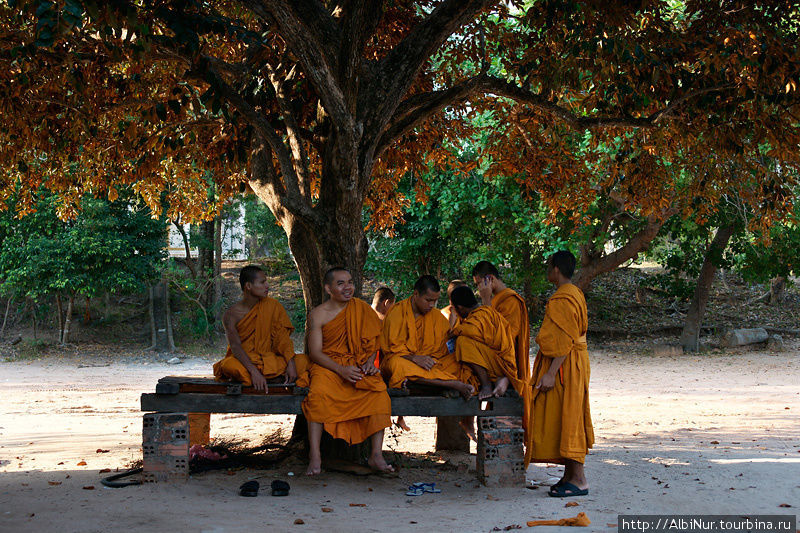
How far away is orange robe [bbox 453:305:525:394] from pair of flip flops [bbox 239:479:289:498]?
1.86m

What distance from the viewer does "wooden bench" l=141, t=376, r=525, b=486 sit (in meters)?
5.95

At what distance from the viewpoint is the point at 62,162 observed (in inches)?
351

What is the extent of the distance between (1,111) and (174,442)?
3.73m

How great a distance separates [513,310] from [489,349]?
711mm

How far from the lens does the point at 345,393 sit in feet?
20.4

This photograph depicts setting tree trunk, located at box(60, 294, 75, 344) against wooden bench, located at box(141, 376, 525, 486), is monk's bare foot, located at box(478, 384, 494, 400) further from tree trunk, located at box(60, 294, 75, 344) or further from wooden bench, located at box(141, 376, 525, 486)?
tree trunk, located at box(60, 294, 75, 344)

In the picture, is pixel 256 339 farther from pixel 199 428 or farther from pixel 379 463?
pixel 379 463

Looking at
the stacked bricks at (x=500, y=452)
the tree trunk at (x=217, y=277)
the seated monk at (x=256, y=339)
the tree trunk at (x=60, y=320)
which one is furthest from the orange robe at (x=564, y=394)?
the tree trunk at (x=60, y=320)

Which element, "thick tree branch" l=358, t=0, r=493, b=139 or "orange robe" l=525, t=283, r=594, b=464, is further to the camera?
"thick tree branch" l=358, t=0, r=493, b=139

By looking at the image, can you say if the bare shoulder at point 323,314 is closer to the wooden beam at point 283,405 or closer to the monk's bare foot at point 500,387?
the wooden beam at point 283,405

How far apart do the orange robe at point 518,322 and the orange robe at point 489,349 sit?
476 millimetres

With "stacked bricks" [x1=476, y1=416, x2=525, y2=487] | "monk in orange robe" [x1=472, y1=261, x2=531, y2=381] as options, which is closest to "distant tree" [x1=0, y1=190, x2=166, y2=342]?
"monk in orange robe" [x1=472, y1=261, x2=531, y2=381]

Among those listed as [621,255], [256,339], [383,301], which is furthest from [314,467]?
[621,255]

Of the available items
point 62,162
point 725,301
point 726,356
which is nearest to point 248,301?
point 62,162
